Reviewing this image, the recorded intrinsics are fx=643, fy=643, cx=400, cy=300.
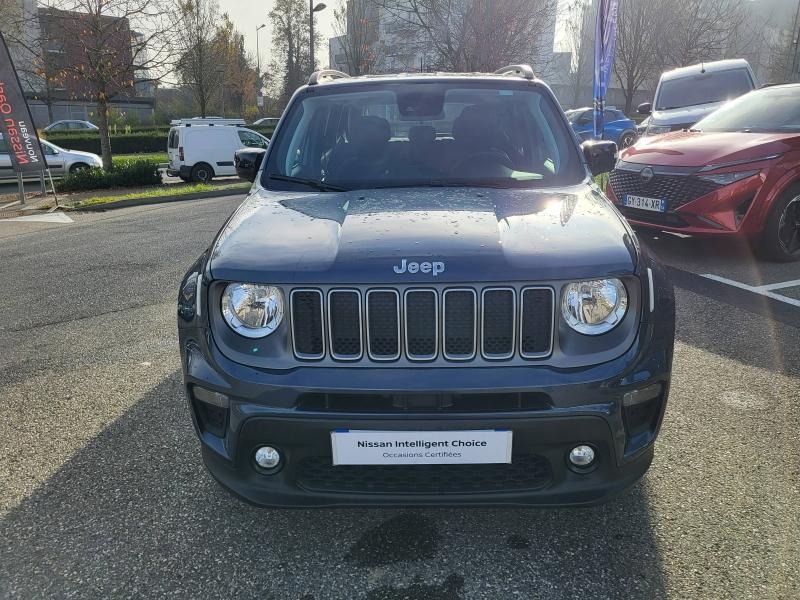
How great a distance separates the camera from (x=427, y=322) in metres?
2.10

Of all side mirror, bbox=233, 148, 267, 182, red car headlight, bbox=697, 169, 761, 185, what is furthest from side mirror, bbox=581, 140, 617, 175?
red car headlight, bbox=697, 169, 761, 185

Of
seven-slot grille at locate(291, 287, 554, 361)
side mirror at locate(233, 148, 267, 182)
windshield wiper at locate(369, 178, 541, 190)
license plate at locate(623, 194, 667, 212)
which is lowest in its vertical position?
license plate at locate(623, 194, 667, 212)

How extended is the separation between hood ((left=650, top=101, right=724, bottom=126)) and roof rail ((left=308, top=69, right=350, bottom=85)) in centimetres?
919

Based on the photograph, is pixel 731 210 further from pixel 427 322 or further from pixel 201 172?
pixel 201 172

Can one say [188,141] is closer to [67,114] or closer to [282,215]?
[282,215]

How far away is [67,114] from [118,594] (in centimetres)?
6219

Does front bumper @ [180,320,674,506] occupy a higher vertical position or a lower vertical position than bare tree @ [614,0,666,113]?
lower

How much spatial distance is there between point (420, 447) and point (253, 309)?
721 mm

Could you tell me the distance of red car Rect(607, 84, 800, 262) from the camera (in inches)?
237

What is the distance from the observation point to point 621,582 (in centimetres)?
219

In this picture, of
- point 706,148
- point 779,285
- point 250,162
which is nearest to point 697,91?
point 706,148

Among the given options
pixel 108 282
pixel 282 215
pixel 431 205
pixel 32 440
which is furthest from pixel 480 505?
pixel 108 282

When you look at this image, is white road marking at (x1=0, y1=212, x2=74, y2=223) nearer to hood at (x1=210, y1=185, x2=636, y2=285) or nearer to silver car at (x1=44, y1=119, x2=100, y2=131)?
hood at (x1=210, y1=185, x2=636, y2=285)

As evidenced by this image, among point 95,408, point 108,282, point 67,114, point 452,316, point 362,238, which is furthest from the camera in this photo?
point 67,114
